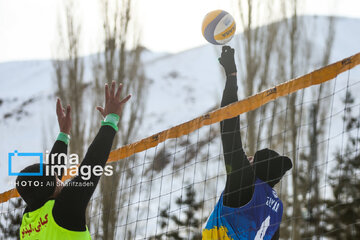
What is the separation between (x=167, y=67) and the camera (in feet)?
127

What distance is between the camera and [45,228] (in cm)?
217

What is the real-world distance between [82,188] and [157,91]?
32.4m

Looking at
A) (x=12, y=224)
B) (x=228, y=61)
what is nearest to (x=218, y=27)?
(x=228, y=61)

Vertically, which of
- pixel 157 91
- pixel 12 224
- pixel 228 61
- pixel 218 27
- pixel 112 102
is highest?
pixel 157 91

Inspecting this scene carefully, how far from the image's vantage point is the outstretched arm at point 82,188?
199 cm

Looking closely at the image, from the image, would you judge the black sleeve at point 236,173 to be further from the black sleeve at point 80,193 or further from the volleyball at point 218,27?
the volleyball at point 218,27

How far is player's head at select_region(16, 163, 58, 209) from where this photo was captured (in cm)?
224

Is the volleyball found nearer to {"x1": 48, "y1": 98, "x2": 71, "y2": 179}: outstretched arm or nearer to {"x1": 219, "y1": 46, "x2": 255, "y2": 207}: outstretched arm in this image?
{"x1": 219, "y1": 46, "x2": 255, "y2": 207}: outstretched arm

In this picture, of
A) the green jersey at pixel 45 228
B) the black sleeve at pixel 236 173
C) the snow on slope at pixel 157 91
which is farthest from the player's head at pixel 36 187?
the snow on slope at pixel 157 91

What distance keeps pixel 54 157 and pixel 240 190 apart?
110 centimetres

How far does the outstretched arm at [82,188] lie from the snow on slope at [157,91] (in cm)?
1944

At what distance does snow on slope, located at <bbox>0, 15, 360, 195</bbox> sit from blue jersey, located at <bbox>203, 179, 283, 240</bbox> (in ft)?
62.9

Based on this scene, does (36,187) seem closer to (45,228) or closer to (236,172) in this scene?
(45,228)

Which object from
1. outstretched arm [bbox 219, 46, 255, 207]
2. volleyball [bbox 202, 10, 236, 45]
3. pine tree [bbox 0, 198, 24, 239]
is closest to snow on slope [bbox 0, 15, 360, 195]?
pine tree [bbox 0, 198, 24, 239]
